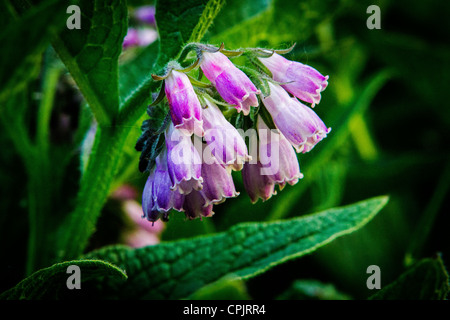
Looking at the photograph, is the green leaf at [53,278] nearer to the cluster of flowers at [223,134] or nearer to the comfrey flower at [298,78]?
the cluster of flowers at [223,134]

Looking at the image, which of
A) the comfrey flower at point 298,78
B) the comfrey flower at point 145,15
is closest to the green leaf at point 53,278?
the comfrey flower at point 298,78

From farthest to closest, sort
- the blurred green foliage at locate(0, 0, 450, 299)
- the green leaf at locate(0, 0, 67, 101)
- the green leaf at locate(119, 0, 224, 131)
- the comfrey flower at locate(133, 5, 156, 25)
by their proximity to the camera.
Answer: the comfrey flower at locate(133, 5, 156, 25), the blurred green foliage at locate(0, 0, 450, 299), the green leaf at locate(119, 0, 224, 131), the green leaf at locate(0, 0, 67, 101)

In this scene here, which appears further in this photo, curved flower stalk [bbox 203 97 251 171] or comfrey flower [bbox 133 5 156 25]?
comfrey flower [bbox 133 5 156 25]

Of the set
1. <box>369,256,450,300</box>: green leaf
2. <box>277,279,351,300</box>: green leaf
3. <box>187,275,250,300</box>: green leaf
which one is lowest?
<box>277,279,351,300</box>: green leaf

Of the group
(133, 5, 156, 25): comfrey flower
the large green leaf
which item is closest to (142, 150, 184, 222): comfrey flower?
the large green leaf

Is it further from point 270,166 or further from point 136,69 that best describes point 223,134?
point 136,69

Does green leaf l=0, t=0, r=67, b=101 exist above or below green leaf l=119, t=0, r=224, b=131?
above

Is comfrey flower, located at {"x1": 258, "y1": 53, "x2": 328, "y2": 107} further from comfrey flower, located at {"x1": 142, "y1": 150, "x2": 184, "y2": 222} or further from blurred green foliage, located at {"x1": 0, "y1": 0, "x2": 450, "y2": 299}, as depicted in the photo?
comfrey flower, located at {"x1": 142, "y1": 150, "x2": 184, "y2": 222}
